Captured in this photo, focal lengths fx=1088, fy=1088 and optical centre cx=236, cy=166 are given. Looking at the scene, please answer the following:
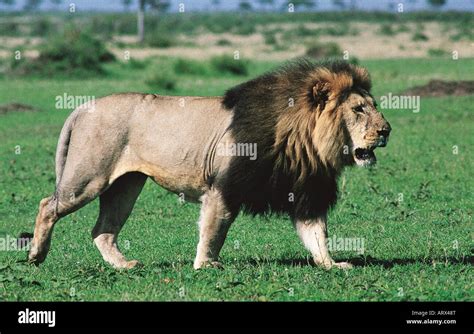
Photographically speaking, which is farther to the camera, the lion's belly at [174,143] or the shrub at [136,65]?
the shrub at [136,65]

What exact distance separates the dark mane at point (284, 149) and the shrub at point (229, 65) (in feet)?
84.6

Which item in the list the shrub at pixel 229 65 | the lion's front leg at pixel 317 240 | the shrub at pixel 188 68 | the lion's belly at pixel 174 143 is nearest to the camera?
the lion's front leg at pixel 317 240

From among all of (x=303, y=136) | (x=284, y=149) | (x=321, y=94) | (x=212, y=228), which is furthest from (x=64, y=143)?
(x=321, y=94)

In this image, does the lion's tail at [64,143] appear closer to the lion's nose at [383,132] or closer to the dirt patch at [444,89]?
the lion's nose at [383,132]

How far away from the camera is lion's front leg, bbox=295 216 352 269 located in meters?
8.64

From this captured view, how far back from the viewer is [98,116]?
29.3 ft

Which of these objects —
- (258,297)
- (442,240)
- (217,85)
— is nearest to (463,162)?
(442,240)

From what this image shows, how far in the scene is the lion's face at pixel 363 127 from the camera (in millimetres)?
8320

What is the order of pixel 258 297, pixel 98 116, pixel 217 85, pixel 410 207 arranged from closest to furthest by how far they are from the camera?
pixel 258 297
pixel 98 116
pixel 410 207
pixel 217 85

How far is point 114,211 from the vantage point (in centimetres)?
934

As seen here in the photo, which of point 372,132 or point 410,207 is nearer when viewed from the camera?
point 372,132
